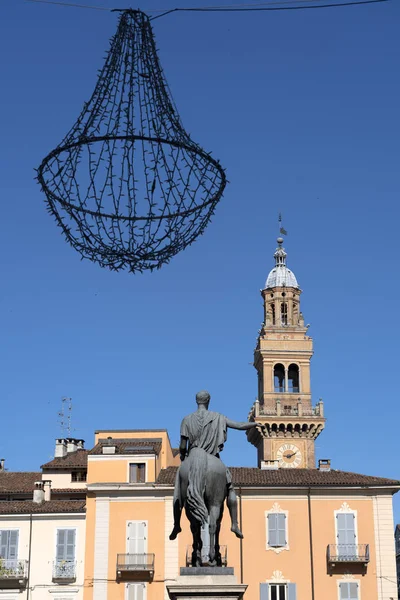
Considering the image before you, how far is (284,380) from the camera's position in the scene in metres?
113

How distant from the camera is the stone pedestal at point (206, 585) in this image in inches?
552

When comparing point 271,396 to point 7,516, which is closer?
point 7,516

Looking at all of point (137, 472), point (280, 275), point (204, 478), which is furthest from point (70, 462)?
point (204, 478)

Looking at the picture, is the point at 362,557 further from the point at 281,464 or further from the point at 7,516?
the point at 281,464

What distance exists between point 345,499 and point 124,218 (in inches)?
1773

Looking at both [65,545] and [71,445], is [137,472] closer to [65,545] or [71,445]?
[65,545]

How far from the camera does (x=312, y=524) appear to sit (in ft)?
184

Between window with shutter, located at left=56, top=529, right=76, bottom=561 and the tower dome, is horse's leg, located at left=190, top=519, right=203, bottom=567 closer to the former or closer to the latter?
window with shutter, located at left=56, top=529, right=76, bottom=561

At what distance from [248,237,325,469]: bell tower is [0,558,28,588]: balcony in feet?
170

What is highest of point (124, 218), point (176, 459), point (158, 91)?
point (176, 459)

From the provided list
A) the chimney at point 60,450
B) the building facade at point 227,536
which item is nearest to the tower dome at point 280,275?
the chimney at point 60,450

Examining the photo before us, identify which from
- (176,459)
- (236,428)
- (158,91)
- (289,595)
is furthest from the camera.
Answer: (176,459)

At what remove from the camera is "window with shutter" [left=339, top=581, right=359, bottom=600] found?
5481 cm

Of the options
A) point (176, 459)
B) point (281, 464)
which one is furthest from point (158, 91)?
point (281, 464)
